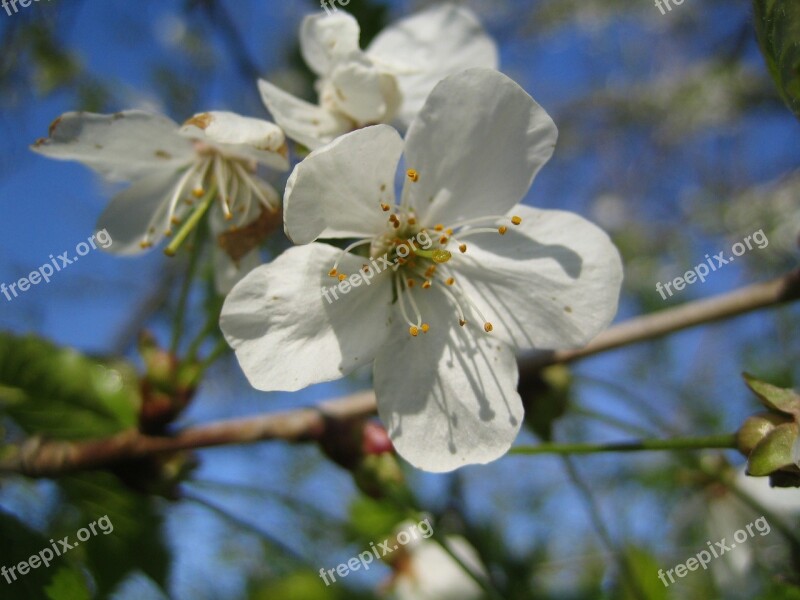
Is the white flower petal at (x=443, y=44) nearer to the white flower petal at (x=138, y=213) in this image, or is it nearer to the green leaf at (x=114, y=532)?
the white flower petal at (x=138, y=213)

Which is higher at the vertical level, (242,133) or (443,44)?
(242,133)

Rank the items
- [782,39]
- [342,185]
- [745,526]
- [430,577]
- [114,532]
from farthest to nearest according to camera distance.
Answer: [430,577] < [745,526] < [114,532] < [342,185] < [782,39]

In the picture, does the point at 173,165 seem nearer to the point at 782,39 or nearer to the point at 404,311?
the point at 404,311

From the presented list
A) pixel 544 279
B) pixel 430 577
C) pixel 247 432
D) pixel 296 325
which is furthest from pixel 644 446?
pixel 430 577

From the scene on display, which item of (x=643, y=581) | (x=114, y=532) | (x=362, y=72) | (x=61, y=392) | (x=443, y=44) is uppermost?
(x=362, y=72)

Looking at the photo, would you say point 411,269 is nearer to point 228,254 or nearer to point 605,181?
point 228,254

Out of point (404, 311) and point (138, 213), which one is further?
point (138, 213)

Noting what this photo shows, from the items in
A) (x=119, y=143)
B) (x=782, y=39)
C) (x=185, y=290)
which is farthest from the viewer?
(x=185, y=290)
